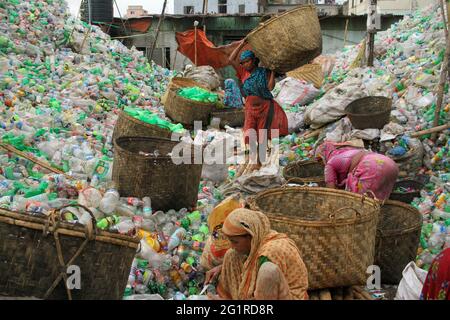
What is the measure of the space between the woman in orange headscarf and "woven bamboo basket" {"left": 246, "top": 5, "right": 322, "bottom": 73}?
2883 millimetres

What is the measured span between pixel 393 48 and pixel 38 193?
8.10 metres

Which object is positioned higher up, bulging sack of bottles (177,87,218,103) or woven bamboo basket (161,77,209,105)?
woven bamboo basket (161,77,209,105)

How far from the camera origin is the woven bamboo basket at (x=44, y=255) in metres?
2.49

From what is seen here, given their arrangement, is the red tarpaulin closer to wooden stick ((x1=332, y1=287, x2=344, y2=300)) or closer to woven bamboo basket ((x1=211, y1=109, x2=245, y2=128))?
woven bamboo basket ((x1=211, y1=109, x2=245, y2=128))

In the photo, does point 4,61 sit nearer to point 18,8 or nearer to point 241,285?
point 18,8

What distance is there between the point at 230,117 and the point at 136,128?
2953mm

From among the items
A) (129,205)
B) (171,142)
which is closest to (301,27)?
(171,142)

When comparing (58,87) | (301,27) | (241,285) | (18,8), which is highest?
(18,8)

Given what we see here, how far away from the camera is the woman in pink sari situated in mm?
3982

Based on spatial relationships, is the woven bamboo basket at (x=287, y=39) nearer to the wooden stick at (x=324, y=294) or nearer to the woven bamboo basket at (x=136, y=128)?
the woven bamboo basket at (x=136, y=128)

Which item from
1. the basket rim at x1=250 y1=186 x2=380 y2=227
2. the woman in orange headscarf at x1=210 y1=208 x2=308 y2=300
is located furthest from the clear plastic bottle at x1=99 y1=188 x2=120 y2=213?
the woman in orange headscarf at x1=210 y1=208 x2=308 y2=300

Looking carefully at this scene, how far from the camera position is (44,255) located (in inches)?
99.4

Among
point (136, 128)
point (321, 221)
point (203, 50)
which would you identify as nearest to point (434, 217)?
point (321, 221)

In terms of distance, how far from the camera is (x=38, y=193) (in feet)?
14.5
